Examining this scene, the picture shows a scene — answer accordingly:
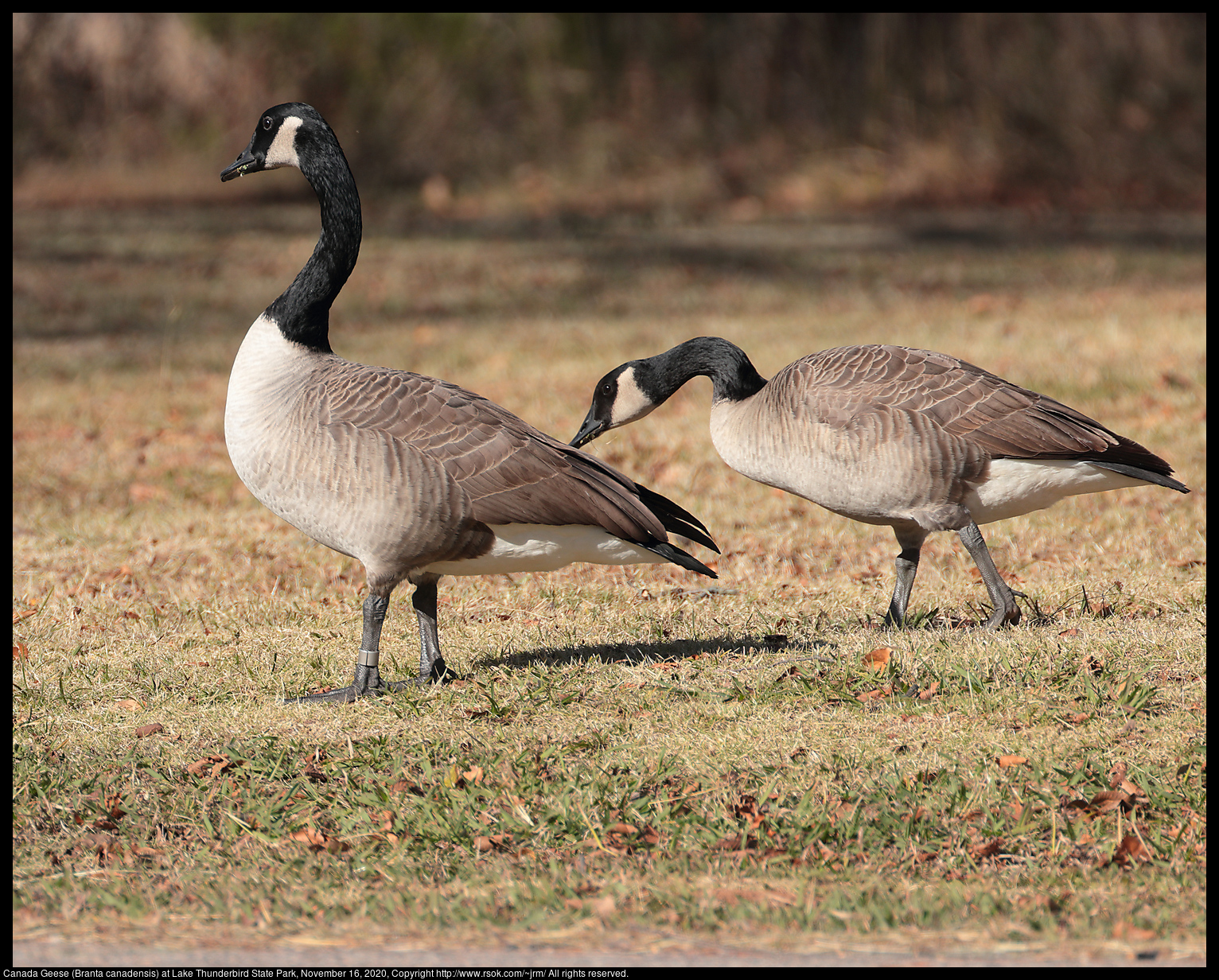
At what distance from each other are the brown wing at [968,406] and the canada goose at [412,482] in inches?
37.7

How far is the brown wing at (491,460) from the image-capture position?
5.35 m

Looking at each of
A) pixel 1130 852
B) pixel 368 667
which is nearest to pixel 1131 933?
pixel 1130 852

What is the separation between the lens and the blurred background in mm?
20250

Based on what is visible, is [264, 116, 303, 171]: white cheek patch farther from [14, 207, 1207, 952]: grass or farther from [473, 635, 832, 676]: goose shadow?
[473, 635, 832, 676]: goose shadow

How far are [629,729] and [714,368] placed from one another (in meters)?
2.00

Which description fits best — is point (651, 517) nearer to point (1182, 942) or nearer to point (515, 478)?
point (515, 478)

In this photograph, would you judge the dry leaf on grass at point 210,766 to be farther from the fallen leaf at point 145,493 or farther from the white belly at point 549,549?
the fallen leaf at point 145,493


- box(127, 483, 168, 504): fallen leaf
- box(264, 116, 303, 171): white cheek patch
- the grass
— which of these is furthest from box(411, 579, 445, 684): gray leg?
box(127, 483, 168, 504): fallen leaf

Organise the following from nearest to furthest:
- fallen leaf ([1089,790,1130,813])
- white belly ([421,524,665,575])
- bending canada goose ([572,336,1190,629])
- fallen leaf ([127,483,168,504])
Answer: fallen leaf ([1089,790,1130,813])
white belly ([421,524,665,575])
bending canada goose ([572,336,1190,629])
fallen leaf ([127,483,168,504])

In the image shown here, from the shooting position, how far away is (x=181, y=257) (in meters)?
17.2

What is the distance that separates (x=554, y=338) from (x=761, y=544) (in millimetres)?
6179

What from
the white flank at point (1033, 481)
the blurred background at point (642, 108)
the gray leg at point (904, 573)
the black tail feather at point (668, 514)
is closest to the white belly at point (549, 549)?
the black tail feather at point (668, 514)

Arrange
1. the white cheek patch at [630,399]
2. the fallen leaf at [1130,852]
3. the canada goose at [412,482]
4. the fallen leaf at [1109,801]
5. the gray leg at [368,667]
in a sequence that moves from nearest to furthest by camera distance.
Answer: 1. the fallen leaf at [1130,852]
2. the fallen leaf at [1109,801]
3. the canada goose at [412,482]
4. the gray leg at [368,667]
5. the white cheek patch at [630,399]

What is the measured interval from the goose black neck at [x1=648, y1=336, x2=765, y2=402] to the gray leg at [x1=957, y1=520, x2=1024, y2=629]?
1.17 meters
